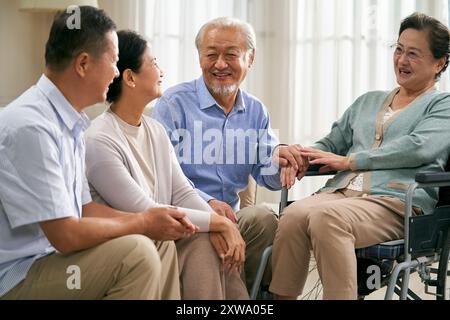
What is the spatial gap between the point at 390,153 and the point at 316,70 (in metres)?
1.70

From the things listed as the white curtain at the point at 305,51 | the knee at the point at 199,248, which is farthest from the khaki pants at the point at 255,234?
the white curtain at the point at 305,51

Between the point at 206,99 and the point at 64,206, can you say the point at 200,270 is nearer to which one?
the point at 64,206

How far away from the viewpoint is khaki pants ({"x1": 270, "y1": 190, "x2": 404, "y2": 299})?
195 centimetres

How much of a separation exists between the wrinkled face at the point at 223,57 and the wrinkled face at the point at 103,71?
630mm

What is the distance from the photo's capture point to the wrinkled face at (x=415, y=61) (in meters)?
2.32

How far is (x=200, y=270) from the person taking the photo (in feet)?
6.07

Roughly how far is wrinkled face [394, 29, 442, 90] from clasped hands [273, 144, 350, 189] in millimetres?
349

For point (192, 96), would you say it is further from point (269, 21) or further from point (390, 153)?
point (269, 21)

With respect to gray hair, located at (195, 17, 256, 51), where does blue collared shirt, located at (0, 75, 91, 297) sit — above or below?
below

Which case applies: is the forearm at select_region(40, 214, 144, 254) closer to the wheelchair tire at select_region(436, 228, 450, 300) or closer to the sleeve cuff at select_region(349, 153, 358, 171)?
the sleeve cuff at select_region(349, 153, 358, 171)

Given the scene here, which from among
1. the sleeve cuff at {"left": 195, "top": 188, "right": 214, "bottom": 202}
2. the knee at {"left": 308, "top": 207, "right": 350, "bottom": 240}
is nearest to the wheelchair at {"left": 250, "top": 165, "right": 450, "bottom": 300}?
the knee at {"left": 308, "top": 207, "right": 350, "bottom": 240}

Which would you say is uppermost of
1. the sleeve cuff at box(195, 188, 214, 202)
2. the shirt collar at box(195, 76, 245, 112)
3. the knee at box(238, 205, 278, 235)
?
the shirt collar at box(195, 76, 245, 112)

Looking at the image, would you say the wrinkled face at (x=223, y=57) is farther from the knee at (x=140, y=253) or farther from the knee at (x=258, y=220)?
the knee at (x=140, y=253)
